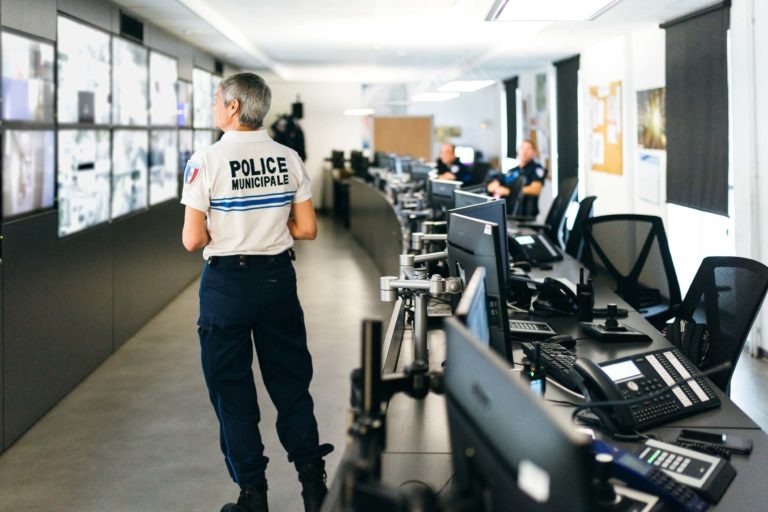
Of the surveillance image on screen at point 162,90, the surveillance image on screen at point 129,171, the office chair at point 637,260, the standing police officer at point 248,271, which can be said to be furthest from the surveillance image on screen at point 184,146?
the standing police officer at point 248,271

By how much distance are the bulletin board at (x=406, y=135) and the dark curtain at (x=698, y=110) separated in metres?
12.9

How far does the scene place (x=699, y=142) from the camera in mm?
7352

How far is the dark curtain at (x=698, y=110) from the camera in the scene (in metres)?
6.87

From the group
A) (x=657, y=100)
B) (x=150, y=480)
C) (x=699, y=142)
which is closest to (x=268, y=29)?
(x=657, y=100)

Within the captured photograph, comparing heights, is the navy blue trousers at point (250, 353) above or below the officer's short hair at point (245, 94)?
below

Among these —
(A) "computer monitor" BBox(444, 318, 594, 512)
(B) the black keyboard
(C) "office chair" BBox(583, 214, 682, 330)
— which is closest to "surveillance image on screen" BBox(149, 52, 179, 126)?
(C) "office chair" BBox(583, 214, 682, 330)

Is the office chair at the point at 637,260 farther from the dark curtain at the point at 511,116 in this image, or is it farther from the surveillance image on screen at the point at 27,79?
the dark curtain at the point at 511,116

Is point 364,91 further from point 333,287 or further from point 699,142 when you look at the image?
point 699,142

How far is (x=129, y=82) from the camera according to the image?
7176 mm

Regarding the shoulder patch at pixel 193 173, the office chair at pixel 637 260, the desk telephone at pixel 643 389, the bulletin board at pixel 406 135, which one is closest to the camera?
the desk telephone at pixel 643 389

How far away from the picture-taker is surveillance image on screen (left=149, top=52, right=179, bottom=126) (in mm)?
8031

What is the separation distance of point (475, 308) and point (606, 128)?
9.00 m

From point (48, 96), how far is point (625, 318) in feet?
11.4

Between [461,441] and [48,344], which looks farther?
[48,344]
